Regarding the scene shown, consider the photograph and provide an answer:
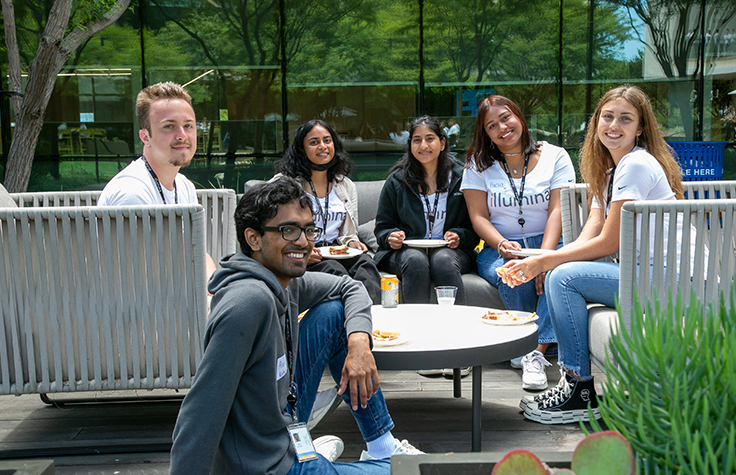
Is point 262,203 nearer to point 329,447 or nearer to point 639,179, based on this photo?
Result: point 329,447

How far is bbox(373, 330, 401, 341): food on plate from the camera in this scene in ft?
8.60

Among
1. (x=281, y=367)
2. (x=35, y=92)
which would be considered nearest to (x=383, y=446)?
(x=281, y=367)

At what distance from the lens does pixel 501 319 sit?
296cm

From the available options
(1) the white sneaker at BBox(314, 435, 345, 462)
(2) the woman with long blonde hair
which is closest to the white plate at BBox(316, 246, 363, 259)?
(2) the woman with long blonde hair

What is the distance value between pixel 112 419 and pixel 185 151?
143 centimetres

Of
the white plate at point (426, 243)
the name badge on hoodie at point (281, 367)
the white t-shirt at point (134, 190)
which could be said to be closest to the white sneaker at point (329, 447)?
the name badge on hoodie at point (281, 367)

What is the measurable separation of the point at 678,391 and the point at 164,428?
9.56 ft

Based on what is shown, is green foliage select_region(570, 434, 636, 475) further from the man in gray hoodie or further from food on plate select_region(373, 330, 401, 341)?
food on plate select_region(373, 330, 401, 341)

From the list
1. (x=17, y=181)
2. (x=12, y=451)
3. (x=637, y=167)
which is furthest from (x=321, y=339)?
(x=17, y=181)

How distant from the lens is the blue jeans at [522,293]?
3.77 meters

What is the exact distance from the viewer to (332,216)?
180 inches

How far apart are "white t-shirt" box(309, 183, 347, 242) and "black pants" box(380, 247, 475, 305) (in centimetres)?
54

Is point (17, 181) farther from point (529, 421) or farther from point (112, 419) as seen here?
point (529, 421)

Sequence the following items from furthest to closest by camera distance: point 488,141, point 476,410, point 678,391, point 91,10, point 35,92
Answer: point 91,10 < point 35,92 < point 488,141 < point 476,410 < point 678,391
